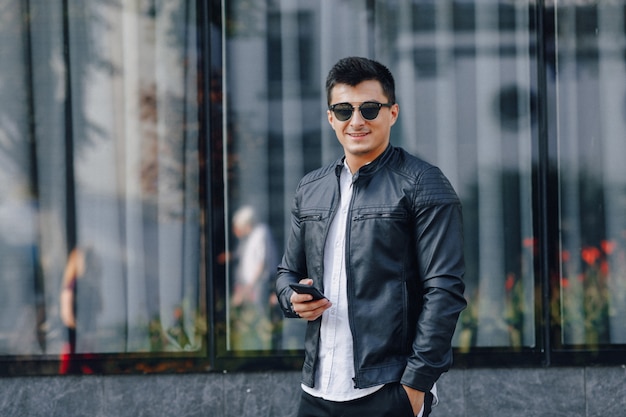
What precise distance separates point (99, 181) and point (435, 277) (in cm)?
344

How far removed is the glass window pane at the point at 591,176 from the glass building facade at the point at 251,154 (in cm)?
2

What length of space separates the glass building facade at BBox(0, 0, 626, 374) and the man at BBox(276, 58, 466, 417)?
247 centimetres

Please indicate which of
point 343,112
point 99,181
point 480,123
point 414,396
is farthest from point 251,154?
point 414,396

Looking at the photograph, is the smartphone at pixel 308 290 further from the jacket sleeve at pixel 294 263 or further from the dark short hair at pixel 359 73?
the dark short hair at pixel 359 73

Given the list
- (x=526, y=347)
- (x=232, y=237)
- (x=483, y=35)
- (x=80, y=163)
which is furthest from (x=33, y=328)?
(x=483, y=35)

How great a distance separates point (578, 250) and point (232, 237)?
2.63 metres

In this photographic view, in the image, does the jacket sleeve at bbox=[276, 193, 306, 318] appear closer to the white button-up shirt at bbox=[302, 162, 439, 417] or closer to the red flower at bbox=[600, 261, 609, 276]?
the white button-up shirt at bbox=[302, 162, 439, 417]

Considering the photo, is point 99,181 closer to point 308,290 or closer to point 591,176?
point 308,290

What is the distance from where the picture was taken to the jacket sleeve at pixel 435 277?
253 centimetres

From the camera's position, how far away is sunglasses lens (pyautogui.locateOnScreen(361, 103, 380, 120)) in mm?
2734

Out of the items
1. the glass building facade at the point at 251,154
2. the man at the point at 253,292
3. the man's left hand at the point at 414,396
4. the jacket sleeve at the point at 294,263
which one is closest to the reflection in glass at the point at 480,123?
the glass building facade at the point at 251,154

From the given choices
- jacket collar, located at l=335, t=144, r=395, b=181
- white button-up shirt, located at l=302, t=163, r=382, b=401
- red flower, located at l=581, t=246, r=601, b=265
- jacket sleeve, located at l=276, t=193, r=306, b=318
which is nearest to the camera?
white button-up shirt, located at l=302, t=163, r=382, b=401

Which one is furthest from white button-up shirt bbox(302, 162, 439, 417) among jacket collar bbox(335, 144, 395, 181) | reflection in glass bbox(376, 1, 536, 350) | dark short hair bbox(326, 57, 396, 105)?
reflection in glass bbox(376, 1, 536, 350)

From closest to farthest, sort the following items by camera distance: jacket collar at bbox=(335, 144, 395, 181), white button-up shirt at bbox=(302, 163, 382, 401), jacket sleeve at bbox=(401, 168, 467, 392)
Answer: jacket sleeve at bbox=(401, 168, 467, 392) → white button-up shirt at bbox=(302, 163, 382, 401) → jacket collar at bbox=(335, 144, 395, 181)
